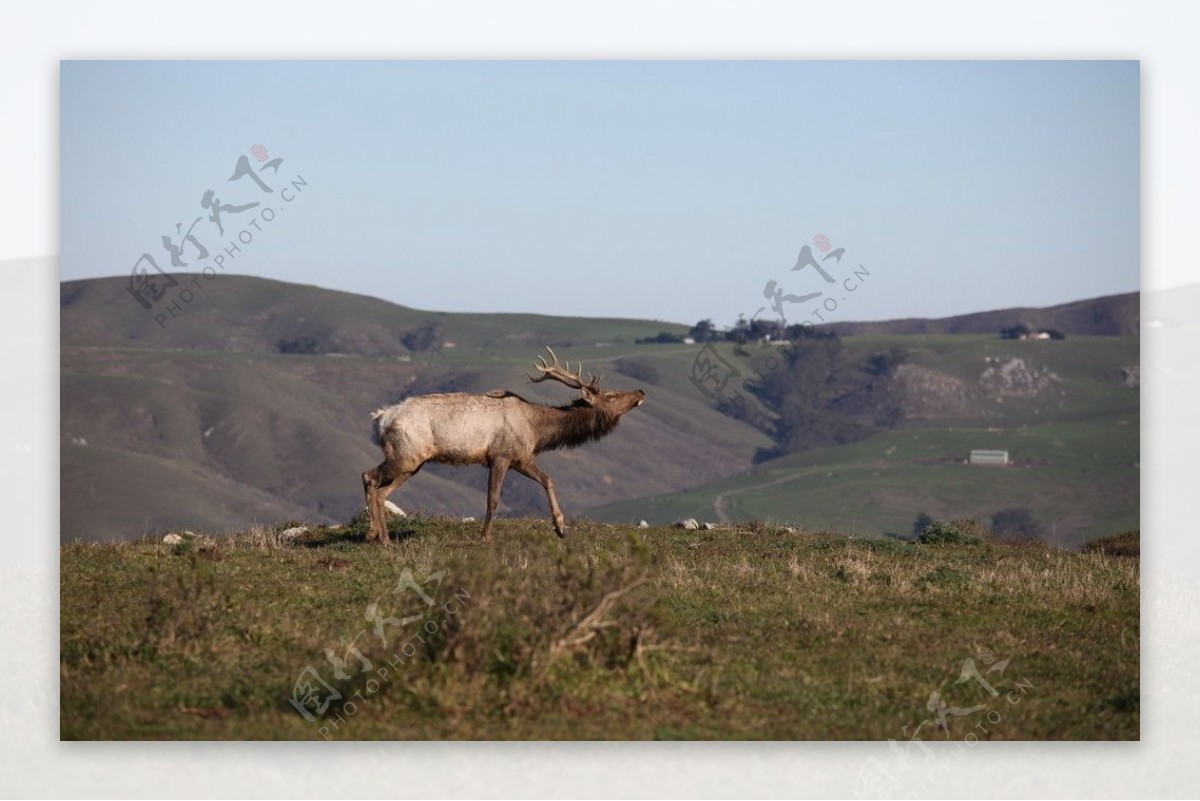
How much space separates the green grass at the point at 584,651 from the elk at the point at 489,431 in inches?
77.6

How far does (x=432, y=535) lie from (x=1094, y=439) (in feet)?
197

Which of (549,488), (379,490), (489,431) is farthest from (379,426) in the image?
(549,488)

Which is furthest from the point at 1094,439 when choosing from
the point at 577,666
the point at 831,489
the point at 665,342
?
the point at 577,666

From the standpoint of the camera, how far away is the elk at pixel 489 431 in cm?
1873

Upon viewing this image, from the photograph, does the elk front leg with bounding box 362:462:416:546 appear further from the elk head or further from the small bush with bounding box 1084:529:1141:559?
the small bush with bounding box 1084:529:1141:559

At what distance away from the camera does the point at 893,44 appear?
46.8 ft

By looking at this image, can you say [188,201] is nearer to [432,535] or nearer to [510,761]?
[432,535]

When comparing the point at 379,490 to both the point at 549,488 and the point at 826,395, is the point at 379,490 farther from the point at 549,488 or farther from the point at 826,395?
the point at 826,395

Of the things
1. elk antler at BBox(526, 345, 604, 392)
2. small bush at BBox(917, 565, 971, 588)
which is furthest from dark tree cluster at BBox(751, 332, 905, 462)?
small bush at BBox(917, 565, 971, 588)

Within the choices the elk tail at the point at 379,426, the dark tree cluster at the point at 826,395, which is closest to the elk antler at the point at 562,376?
the elk tail at the point at 379,426

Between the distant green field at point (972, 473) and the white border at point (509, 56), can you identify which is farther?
the distant green field at point (972, 473)

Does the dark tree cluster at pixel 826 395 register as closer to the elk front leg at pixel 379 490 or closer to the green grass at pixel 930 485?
the green grass at pixel 930 485

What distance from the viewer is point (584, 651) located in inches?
484

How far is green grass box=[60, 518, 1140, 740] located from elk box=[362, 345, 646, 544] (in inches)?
77.6
